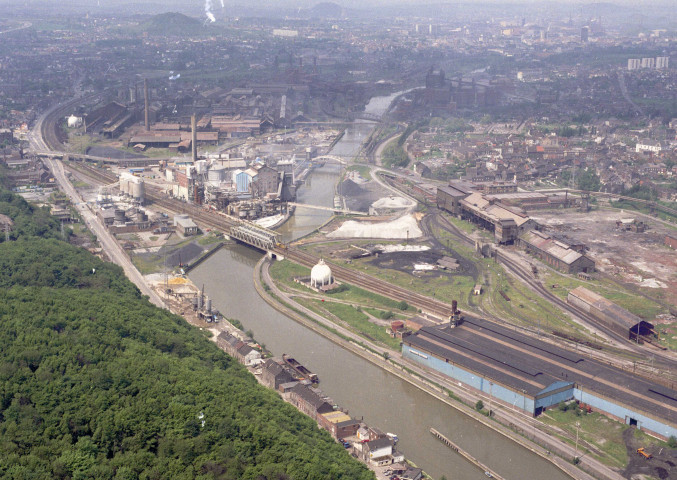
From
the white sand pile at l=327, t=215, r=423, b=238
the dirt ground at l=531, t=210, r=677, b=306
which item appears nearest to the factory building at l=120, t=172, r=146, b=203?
the white sand pile at l=327, t=215, r=423, b=238

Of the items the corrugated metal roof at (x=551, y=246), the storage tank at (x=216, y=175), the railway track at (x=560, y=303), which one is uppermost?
the storage tank at (x=216, y=175)

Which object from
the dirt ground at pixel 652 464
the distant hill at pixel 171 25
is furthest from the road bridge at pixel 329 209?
the distant hill at pixel 171 25

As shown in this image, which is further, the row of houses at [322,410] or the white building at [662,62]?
the white building at [662,62]

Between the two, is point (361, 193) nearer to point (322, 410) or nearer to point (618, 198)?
point (618, 198)

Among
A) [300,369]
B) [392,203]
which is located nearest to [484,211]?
[392,203]

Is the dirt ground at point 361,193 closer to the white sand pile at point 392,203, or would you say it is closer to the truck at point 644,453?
the white sand pile at point 392,203

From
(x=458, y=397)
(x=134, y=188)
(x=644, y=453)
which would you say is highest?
(x=134, y=188)
